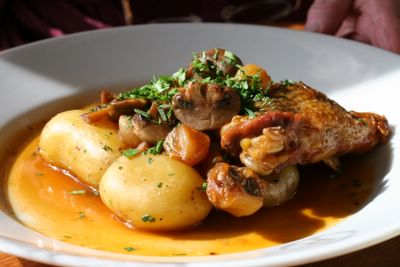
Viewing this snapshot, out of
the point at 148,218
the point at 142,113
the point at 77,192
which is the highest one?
the point at 142,113

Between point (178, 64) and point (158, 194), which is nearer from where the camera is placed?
point (158, 194)

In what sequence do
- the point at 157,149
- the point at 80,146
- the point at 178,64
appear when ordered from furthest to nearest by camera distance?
1. the point at 178,64
2. the point at 80,146
3. the point at 157,149

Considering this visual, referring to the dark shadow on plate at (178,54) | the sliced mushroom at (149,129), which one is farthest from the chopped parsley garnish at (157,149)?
the dark shadow on plate at (178,54)

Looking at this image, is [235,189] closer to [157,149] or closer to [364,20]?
[157,149]

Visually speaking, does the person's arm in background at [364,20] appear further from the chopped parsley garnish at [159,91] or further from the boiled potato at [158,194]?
the boiled potato at [158,194]

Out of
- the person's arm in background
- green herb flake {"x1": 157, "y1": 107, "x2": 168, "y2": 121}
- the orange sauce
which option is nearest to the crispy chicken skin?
the orange sauce

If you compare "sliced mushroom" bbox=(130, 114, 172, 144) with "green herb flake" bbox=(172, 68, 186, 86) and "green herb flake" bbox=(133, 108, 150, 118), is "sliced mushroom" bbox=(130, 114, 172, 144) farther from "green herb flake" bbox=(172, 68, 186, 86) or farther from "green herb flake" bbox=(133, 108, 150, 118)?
"green herb flake" bbox=(172, 68, 186, 86)

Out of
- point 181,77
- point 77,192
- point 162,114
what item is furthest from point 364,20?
point 77,192
